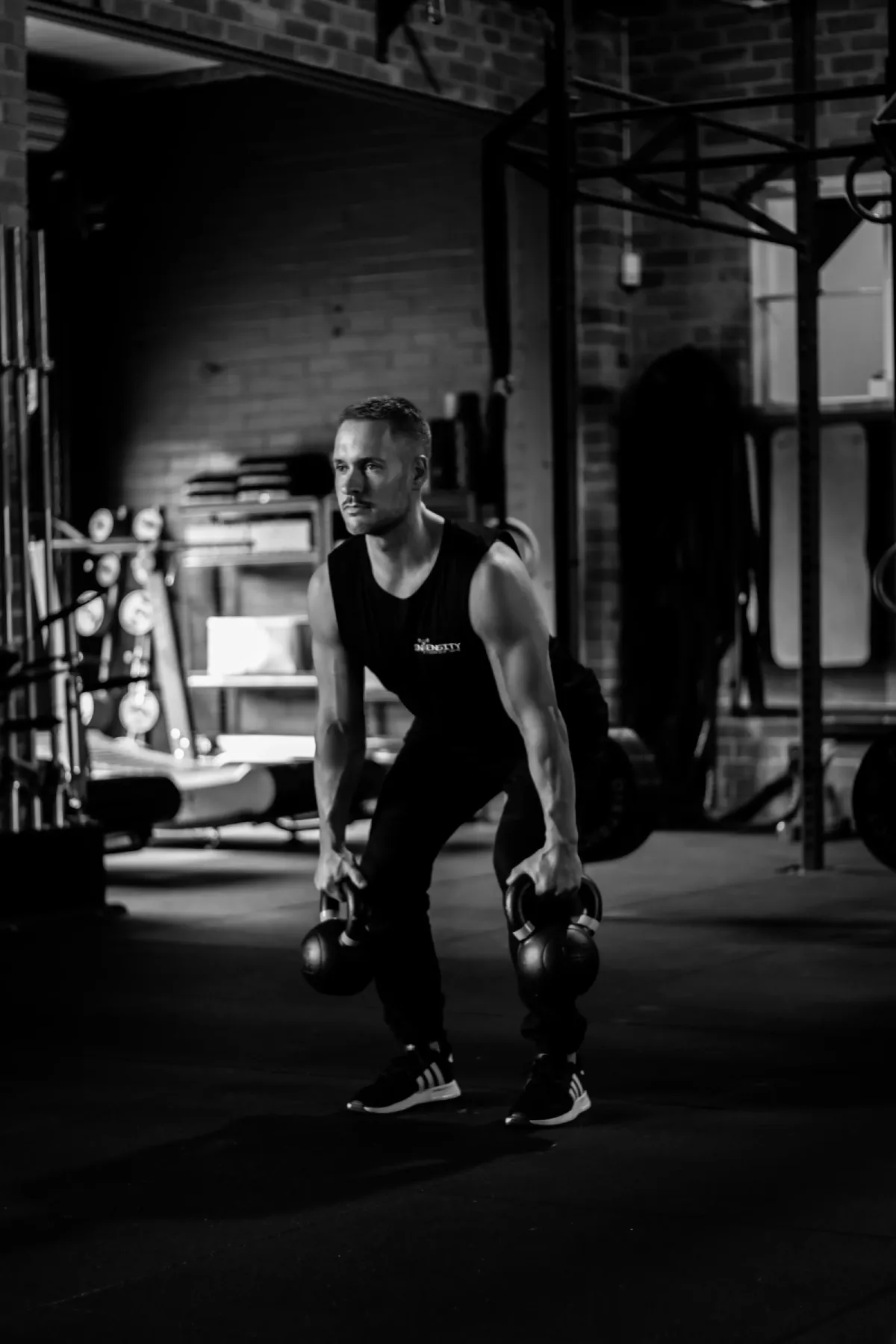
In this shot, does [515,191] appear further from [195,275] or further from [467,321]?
[195,275]

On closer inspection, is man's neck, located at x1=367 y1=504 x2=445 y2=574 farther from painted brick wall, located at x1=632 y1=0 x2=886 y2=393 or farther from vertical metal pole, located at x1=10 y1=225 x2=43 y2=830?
painted brick wall, located at x1=632 y1=0 x2=886 y2=393

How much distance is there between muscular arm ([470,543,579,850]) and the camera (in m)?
3.79

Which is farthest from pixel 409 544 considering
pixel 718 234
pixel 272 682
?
pixel 272 682

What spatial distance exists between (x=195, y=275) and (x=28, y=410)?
465cm

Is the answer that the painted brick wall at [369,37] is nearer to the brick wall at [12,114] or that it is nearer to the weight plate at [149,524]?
the brick wall at [12,114]

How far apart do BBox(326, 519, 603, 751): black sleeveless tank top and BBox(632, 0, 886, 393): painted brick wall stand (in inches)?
234

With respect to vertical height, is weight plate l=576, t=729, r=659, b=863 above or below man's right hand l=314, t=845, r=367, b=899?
below

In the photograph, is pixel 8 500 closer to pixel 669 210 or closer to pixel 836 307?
pixel 669 210

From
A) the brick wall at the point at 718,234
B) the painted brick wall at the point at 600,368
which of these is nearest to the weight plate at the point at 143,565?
the painted brick wall at the point at 600,368

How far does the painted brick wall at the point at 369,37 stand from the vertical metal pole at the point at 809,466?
104cm

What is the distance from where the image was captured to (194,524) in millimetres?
11227

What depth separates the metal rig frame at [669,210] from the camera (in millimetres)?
7027

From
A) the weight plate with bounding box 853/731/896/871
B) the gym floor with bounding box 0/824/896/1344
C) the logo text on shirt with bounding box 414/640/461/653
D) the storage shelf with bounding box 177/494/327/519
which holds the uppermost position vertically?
the storage shelf with bounding box 177/494/327/519

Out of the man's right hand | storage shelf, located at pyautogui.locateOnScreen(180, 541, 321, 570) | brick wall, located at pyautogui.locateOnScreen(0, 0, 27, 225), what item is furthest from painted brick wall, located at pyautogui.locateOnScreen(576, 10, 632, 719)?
the man's right hand
